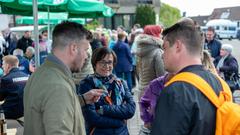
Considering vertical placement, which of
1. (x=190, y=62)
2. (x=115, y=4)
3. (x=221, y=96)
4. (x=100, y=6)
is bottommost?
(x=221, y=96)

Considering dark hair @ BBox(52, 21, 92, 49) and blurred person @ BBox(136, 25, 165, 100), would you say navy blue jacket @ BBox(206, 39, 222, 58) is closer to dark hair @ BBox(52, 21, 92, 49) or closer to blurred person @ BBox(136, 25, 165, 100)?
blurred person @ BBox(136, 25, 165, 100)

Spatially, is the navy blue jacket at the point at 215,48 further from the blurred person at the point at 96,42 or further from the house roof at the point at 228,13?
the house roof at the point at 228,13

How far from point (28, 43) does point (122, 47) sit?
19.5ft

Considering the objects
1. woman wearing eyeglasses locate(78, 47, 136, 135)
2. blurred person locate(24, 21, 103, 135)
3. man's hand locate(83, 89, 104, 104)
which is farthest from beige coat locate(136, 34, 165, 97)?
blurred person locate(24, 21, 103, 135)

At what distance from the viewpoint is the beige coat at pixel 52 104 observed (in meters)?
2.45

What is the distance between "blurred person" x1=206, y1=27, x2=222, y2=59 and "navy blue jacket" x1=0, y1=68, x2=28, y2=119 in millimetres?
4839

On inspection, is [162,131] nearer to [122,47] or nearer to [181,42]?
[181,42]

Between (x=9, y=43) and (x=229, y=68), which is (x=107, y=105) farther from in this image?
(x=9, y=43)

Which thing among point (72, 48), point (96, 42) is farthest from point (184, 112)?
point (96, 42)

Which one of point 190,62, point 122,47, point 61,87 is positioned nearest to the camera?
point 190,62

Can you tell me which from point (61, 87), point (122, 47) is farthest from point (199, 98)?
point (122, 47)

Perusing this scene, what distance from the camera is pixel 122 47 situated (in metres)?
10.9

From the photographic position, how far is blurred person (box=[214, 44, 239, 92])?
8.31 metres

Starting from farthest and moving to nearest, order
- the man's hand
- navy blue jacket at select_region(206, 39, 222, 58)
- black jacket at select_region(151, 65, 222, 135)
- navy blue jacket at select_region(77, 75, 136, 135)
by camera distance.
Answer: navy blue jacket at select_region(206, 39, 222, 58)
navy blue jacket at select_region(77, 75, 136, 135)
the man's hand
black jacket at select_region(151, 65, 222, 135)
